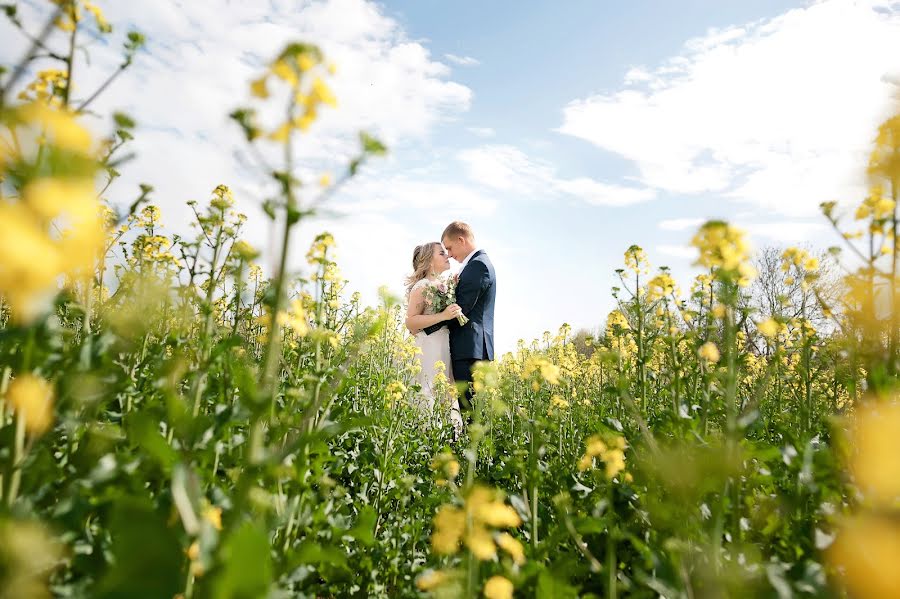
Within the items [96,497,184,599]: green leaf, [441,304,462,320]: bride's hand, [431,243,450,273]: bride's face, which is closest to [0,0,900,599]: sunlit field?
[96,497,184,599]: green leaf

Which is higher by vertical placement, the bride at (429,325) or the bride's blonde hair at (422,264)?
the bride's blonde hair at (422,264)

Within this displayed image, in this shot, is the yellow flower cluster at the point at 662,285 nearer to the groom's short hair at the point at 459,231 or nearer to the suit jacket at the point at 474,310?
the suit jacket at the point at 474,310

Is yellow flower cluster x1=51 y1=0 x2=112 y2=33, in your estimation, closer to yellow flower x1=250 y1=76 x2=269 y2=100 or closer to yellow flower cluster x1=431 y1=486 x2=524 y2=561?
yellow flower x1=250 y1=76 x2=269 y2=100

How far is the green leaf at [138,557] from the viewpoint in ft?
2.98

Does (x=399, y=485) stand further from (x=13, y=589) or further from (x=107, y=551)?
(x=13, y=589)

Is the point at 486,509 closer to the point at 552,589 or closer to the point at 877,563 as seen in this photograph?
the point at 552,589

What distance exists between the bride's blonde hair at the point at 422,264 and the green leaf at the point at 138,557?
8.32m

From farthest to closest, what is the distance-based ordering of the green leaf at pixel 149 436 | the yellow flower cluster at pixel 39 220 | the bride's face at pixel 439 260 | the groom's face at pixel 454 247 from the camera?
the groom's face at pixel 454 247
the bride's face at pixel 439 260
the green leaf at pixel 149 436
the yellow flower cluster at pixel 39 220

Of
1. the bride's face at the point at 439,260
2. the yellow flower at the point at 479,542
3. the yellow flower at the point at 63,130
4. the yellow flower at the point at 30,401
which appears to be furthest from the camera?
the bride's face at the point at 439,260

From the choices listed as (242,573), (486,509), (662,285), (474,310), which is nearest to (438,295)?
(474,310)

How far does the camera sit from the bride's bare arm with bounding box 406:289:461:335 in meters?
8.11

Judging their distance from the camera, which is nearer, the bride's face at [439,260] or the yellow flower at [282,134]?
the yellow flower at [282,134]

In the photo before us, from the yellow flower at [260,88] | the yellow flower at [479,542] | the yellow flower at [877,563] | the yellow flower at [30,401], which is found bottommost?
the yellow flower at [479,542]

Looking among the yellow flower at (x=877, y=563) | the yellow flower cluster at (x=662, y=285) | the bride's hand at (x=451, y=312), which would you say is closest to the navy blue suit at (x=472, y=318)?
the bride's hand at (x=451, y=312)
